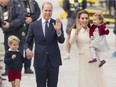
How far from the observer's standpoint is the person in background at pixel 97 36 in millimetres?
10766

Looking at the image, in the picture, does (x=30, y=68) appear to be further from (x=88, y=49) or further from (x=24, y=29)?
(x=88, y=49)

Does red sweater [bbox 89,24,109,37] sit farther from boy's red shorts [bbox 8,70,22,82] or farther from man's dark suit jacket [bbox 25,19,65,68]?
boy's red shorts [bbox 8,70,22,82]

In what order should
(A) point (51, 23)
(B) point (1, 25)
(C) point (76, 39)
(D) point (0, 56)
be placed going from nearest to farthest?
(A) point (51, 23) < (C) point (76, 39) < (B) point (1, 25) < (D) point (0, 56)

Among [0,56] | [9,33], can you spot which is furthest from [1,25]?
[0,56]

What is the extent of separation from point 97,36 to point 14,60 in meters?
1.47

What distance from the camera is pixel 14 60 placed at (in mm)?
10961

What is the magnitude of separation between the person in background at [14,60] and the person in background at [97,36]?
1212 mm

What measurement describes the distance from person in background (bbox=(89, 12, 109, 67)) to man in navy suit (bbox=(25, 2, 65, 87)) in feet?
3.98

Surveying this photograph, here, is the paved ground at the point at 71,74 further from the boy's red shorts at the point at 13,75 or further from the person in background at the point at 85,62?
the person in background at the point at 85,62

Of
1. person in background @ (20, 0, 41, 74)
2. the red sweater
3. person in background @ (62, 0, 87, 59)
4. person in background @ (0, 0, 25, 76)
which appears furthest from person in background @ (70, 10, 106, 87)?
person in background @ (62, 0, 87, 59)

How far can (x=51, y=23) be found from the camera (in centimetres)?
963

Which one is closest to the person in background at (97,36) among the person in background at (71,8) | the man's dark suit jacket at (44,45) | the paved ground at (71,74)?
the man's dark suit jacket at (44,45)

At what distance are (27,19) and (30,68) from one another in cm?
142

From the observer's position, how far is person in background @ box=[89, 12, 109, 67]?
35.3ft
